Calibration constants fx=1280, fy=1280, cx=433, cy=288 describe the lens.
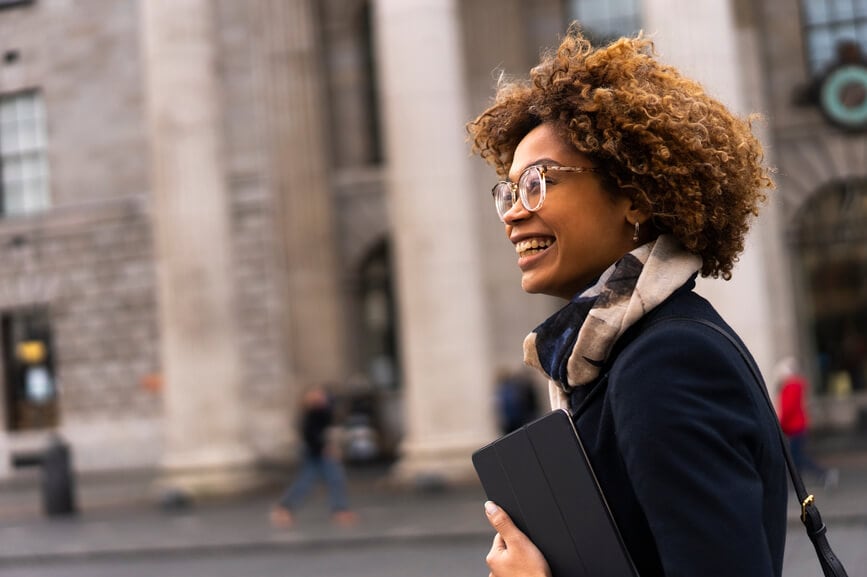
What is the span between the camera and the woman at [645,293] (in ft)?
6.18

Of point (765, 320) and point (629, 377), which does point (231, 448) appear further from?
point (629, 377)

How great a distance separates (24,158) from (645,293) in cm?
2861

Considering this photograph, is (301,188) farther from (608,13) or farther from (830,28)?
(830,28)

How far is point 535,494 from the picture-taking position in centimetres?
217

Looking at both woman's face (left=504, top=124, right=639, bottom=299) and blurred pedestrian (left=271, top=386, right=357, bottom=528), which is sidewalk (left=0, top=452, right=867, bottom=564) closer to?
blurred pedestrian (left=271, top=386, right=357, bottom=528)

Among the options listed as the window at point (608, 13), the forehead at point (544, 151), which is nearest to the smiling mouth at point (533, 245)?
the forehead at point (544, 151)

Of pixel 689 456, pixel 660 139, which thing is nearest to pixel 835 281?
pixel 660 139

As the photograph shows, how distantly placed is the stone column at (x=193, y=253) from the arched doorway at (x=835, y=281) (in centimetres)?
1139

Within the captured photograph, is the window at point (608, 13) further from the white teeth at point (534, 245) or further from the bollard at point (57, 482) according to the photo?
the white teeth at point (534, 245)

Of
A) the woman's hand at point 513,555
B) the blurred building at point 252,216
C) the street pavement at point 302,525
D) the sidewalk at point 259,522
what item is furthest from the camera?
the blurred building at point 252,216

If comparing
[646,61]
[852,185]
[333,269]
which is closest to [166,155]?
[333,269]

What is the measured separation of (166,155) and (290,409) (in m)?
6.98

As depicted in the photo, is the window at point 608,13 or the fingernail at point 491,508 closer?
the fingernail at point 491,508

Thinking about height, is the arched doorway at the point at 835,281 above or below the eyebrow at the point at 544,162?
below
